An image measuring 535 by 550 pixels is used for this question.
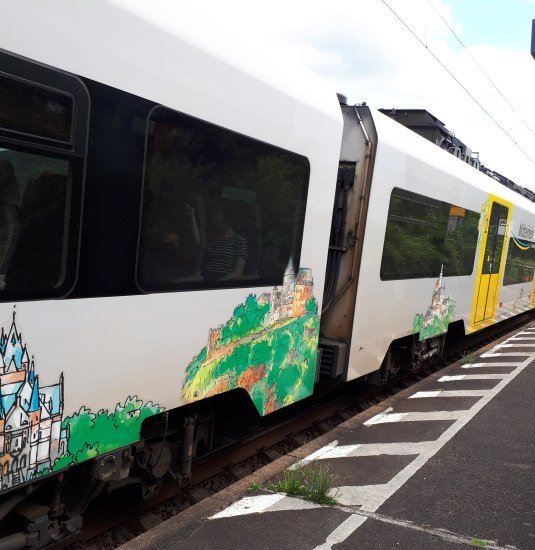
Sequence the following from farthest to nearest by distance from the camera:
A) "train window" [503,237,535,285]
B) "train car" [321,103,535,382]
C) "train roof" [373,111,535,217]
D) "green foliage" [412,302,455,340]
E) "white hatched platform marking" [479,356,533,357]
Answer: "train window" [503,237,535,285] < "white hatched platform marking" [479,356,533,357] < "green foliage" [412,302,455,340] < "train roof" [373,111,535,217] < "train car" [321,103,535,382]

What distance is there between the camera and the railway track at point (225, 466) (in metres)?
3.87

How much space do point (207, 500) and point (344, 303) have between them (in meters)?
2.30

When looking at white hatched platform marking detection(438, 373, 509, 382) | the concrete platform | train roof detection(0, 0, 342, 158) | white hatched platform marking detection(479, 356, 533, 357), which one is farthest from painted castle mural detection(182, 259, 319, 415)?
white hatched platform marking detection(479, 356, 533, 357)

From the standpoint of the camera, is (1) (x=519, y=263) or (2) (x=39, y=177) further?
(1) (x=519, y=263)

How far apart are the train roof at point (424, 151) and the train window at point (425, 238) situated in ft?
1.04

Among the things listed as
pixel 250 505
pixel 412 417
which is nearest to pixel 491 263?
pixel 412 417

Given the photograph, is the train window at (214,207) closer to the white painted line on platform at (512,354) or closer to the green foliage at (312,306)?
the green foliage at (312,306)

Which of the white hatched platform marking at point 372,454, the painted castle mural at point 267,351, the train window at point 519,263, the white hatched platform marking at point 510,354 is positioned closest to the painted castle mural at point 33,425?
the painted castle mural at point 267,351

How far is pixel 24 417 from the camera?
8.63ft

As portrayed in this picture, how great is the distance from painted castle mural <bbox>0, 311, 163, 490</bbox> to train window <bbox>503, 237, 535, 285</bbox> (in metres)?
9.67

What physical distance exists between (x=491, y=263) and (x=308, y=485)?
706 cm

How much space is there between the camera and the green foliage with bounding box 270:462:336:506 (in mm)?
3975

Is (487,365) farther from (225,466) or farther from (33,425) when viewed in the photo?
(33,425)

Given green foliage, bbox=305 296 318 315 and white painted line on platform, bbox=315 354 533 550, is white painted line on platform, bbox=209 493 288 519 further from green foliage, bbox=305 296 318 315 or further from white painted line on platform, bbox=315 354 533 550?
green foliage, bbox=305 296 318 315
